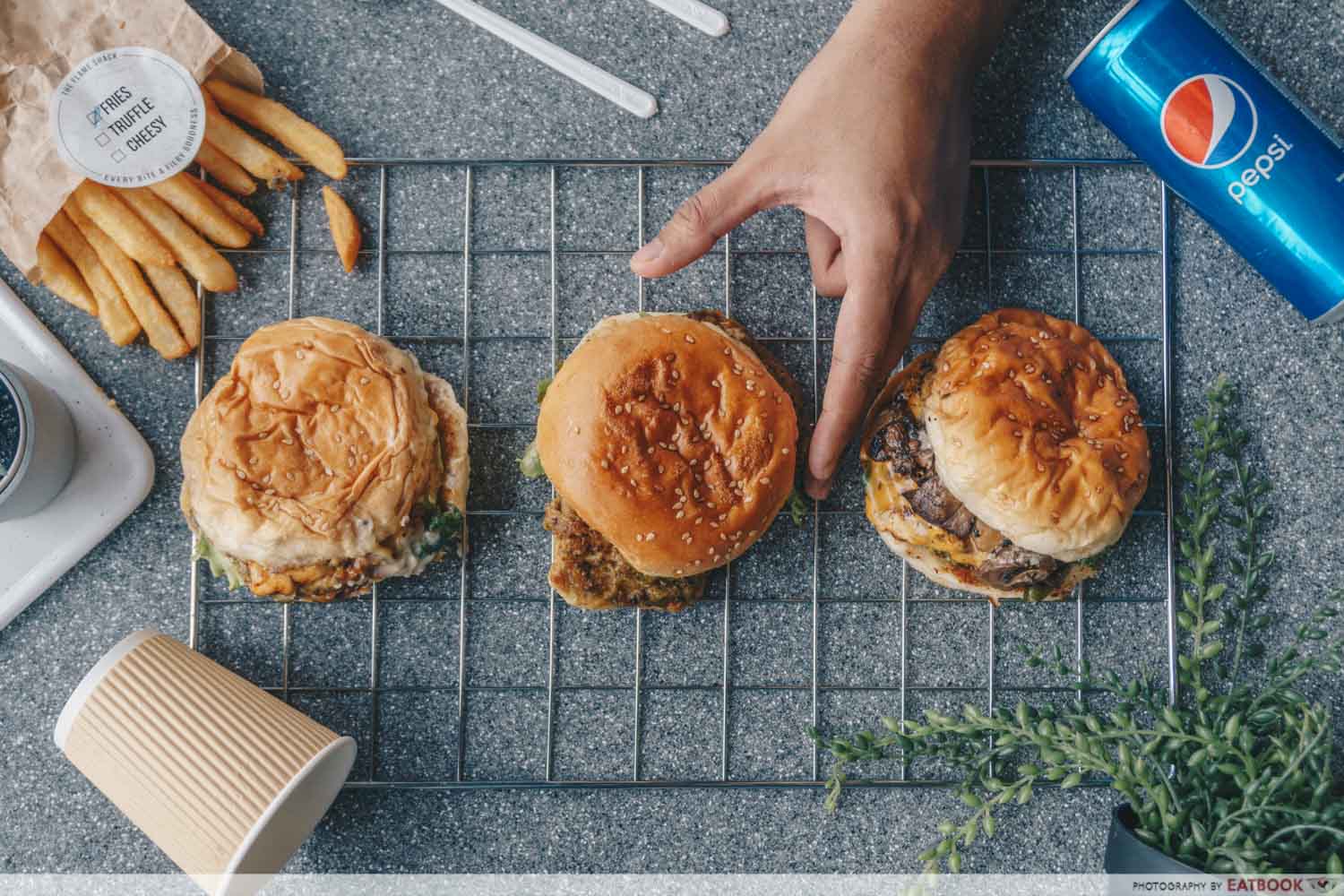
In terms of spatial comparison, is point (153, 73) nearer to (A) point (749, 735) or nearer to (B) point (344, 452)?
(B) point (344, 452)

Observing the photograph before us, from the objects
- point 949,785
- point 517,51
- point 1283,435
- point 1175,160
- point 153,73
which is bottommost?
point 949,785

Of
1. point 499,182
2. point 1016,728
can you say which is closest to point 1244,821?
point 1016,728

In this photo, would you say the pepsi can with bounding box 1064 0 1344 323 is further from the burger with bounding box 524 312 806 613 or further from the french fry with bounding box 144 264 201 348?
the french fry with bounding box 144 264 201 348

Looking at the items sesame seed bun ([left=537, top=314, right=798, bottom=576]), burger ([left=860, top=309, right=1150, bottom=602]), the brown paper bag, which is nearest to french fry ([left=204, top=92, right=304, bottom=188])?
the brown paper bag

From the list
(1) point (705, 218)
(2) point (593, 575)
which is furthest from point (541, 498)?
(1) point (705, 218)

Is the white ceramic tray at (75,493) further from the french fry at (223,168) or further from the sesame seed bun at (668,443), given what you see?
the sesame seed bun at (668,443)

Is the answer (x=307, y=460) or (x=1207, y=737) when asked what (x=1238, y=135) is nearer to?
(x=1207, y=737)
